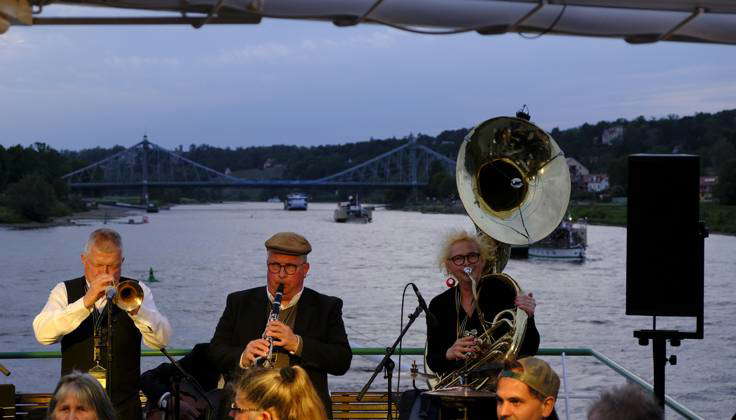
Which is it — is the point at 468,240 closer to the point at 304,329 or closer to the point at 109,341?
the point at 304,329

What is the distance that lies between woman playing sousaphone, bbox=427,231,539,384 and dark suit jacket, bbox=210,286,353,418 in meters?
0.39

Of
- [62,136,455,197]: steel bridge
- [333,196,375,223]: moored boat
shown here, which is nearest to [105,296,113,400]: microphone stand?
[62,136,455,197]: steel bridge

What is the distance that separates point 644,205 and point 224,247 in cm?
5395

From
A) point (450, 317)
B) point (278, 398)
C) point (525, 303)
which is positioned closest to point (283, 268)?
point (450, 317)

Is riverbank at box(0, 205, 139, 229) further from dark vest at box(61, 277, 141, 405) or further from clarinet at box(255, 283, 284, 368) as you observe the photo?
clarinet at box(255, 283, 284, 368)

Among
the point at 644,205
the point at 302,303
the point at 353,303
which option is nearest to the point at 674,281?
the point at 644,205

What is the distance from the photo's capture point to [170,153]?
85250 mm

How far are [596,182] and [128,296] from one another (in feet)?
142

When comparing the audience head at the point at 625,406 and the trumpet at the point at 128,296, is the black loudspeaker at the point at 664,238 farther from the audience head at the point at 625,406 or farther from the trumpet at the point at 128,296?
the trumpet at the point at 128,296

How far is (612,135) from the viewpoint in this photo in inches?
1955

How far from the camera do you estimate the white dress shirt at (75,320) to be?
371 centimetres

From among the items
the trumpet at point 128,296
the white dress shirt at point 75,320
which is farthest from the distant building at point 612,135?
the trumpet at point 128,296

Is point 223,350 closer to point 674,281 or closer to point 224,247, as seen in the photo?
point 674,281

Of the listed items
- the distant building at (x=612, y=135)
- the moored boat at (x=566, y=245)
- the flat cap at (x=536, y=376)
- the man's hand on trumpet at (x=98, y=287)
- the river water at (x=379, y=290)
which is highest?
the distant building at (x=612, y=135)
